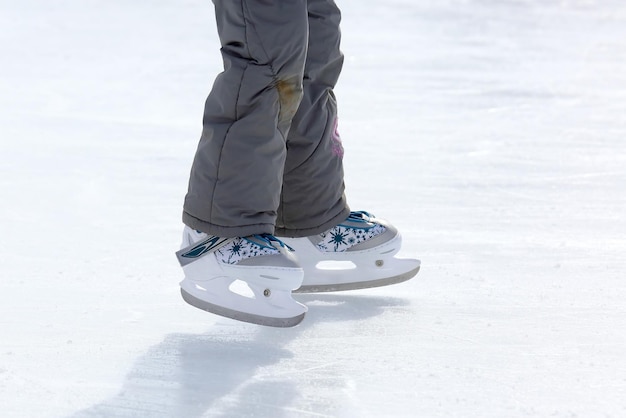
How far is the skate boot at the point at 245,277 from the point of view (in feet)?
5.34

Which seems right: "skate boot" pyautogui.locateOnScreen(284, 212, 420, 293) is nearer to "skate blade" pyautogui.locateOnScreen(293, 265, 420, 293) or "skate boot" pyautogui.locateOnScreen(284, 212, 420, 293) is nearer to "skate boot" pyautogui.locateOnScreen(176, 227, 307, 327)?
"skate blade" pyautogui.locateOnScreen(293, 265, 420, 293)

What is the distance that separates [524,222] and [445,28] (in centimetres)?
307

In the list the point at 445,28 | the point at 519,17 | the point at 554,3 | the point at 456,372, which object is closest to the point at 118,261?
the point at 456,372

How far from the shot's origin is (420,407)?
4.47 ft

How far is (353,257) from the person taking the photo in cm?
185

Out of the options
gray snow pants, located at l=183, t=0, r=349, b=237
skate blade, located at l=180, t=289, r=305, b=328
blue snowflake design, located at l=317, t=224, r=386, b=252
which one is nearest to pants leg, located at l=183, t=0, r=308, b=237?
gray snow pants, located at l=183, t=0, r=349, b=237

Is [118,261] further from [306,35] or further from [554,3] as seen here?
[554,3]

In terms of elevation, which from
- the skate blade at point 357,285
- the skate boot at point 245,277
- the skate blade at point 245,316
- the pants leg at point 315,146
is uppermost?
the pants leg at point 315,146

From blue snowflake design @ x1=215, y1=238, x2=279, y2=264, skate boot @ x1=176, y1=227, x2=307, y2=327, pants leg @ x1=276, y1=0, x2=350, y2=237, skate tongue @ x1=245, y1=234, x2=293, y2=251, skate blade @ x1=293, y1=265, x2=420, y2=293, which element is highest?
pants leg @ x1=276, y1=0, x2=350, y2=237

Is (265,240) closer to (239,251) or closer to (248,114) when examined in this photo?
(239,251)

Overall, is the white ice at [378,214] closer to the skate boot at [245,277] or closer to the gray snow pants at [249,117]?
the skate boot at [245,277]

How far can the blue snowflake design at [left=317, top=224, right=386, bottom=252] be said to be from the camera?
186 centimetres

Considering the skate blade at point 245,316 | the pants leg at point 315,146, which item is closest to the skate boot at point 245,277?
the skate blade at point 245,316

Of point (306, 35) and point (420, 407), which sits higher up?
point (306, 35)
